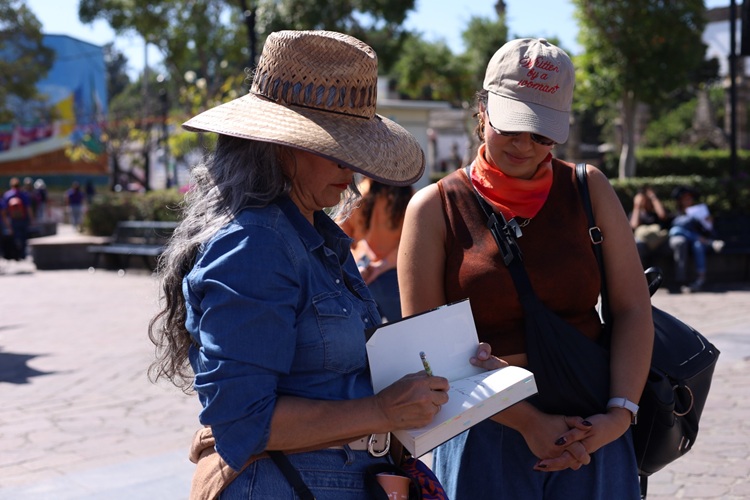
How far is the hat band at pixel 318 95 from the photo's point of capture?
6.18ft

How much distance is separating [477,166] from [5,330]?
29.5ft

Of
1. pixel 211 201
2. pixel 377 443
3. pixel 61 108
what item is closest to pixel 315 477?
pixel 377 443

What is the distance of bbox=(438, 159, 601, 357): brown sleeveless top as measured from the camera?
2.36 meters

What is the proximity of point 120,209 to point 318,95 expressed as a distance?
17598 millimetres

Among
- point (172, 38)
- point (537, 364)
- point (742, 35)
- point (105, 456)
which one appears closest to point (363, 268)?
point (105, 456)

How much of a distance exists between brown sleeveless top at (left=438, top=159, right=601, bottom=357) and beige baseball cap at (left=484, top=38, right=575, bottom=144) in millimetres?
185

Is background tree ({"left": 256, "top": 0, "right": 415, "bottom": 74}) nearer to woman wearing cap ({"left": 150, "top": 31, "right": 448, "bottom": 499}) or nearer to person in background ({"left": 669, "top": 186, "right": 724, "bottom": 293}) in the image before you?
person in background ({"left": 669, "top": 186, "right": 724, "bottom": 293})

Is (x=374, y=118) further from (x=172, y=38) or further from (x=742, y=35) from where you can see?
(x=172, y=38)

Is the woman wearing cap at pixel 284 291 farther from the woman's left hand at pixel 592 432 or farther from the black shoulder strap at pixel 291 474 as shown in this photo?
the woman's left hand at pixel 592 432

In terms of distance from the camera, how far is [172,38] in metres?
28.1

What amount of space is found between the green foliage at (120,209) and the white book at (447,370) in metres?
16.3

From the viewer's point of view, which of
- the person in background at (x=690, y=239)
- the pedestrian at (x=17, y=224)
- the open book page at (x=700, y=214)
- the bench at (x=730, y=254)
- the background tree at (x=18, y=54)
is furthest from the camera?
the background tree at (x=18, y=54)

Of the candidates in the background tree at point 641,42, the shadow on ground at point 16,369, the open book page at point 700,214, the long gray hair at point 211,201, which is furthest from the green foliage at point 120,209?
the long gray hair at point 211,201

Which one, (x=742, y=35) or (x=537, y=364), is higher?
(x=742, y=35)
